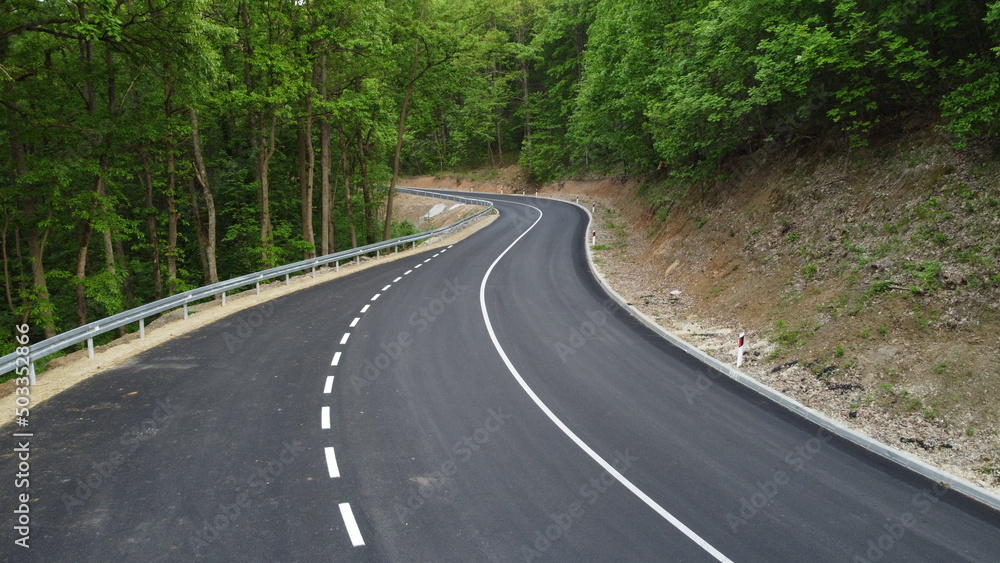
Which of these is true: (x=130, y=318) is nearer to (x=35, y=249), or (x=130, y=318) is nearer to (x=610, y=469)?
(x=35, y=249)

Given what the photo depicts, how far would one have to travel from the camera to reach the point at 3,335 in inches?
637

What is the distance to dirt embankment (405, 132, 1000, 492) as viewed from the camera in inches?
307

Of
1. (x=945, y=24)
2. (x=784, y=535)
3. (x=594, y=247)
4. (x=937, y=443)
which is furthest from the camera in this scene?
(x=594, y=247)

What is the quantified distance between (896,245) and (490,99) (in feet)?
175

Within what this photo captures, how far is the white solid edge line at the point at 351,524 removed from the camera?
212 inches

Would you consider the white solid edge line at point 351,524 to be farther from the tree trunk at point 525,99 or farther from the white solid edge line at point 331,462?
the tree trunk at point 525,99

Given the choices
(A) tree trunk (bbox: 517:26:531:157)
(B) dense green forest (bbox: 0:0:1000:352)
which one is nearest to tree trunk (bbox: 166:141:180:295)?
(B) dense green forest (bbox: 0:0:1000:352)

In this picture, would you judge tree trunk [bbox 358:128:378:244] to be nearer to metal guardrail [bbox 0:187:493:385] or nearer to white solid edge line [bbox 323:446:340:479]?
metal guardrail [bbox 0:187:493:385]

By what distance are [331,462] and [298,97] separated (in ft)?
55.5

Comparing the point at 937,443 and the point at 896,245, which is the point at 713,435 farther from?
the point at 896,245

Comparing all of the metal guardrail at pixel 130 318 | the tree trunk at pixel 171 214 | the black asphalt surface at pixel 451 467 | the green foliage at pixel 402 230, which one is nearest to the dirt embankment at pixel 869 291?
the black asphalt surface at pixel 451 467

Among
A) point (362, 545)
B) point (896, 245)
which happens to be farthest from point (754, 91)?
point (362, 545)

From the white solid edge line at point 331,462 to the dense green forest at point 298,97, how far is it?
31.6 feet

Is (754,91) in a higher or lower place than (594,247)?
higher
